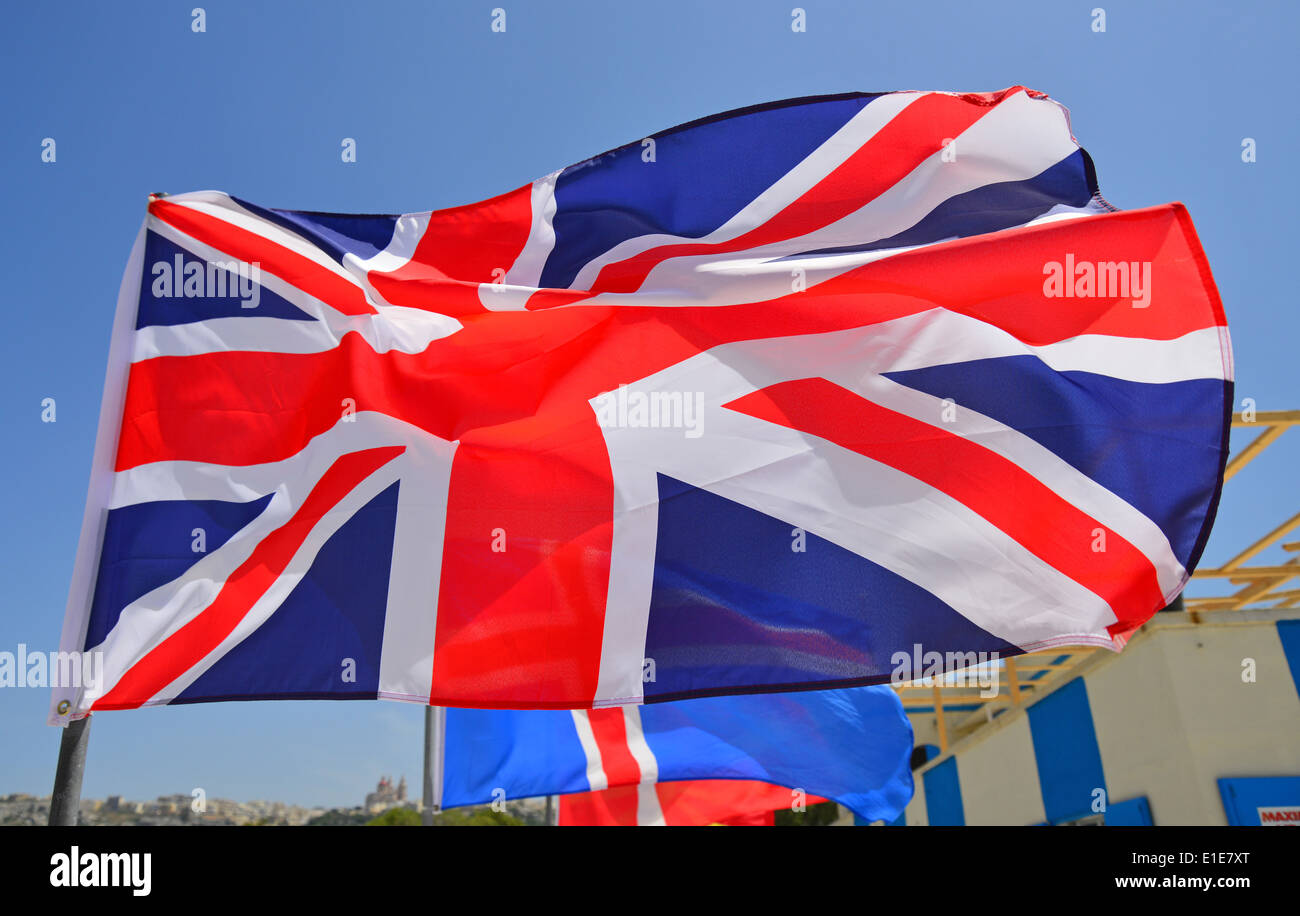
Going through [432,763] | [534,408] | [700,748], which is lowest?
[700,748]

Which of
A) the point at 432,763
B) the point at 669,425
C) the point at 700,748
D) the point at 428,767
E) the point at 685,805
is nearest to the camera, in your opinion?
the point at 669,425

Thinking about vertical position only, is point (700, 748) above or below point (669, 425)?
below

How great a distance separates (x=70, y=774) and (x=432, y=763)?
5.73m

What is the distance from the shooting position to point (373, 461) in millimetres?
4254

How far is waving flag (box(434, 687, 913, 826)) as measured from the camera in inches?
309

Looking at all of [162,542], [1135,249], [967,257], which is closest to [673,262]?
[967,257]

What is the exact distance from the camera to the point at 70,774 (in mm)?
3354

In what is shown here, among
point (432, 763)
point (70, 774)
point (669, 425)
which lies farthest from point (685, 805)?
point (70, 774)

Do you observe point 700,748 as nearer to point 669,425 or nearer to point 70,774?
point 669,425

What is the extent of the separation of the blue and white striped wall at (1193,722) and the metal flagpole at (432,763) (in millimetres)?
5658

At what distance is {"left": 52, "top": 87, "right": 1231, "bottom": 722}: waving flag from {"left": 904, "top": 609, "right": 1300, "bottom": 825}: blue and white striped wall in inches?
162

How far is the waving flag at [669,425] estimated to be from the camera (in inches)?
153

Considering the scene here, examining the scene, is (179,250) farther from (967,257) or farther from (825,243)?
(967,257)
